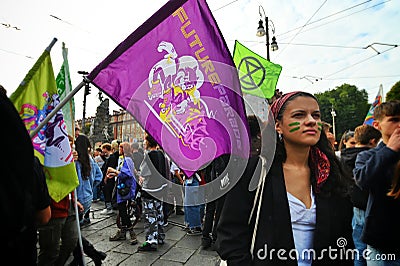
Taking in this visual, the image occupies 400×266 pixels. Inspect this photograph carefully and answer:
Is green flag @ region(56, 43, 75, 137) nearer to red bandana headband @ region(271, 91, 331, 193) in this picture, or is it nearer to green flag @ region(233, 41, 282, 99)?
red bandana headband @ region(271, 91, 331, 193)

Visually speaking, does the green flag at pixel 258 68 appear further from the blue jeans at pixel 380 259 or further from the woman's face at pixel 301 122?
the blue jeans at pixel 380 259

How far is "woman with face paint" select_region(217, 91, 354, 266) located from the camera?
1448 mm

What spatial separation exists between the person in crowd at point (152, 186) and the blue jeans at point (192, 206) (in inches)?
29.2

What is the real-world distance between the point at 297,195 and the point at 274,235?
276mm

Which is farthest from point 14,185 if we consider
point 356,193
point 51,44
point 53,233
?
point 356,193

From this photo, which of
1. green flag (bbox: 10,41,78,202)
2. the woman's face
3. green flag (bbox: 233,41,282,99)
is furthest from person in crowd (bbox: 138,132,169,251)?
the woman's face

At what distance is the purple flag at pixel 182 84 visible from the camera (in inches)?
77.4

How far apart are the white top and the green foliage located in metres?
48.6

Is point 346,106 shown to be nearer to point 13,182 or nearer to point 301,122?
point 301,122

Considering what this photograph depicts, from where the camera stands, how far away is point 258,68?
448cm

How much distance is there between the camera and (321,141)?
1.79m

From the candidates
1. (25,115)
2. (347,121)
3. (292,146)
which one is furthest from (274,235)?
(347,121)

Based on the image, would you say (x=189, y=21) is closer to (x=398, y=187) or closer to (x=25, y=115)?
(x=25, y=115)

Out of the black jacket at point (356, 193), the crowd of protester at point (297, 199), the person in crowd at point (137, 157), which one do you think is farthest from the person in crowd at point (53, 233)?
the black jacket at point (356, 193)
